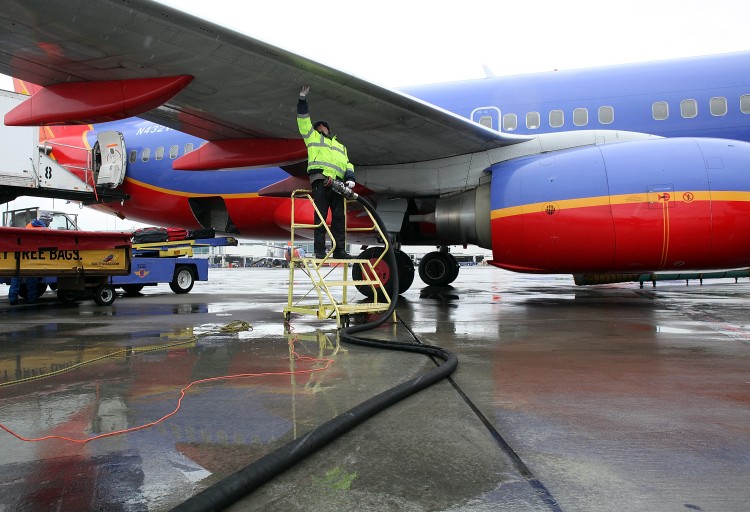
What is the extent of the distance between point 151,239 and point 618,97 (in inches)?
462

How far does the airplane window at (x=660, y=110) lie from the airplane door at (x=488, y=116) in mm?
2365

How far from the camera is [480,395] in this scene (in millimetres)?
2572

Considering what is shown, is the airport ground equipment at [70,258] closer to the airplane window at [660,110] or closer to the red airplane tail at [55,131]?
the red airplane tail at [55,131]

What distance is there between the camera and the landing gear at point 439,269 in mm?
12539

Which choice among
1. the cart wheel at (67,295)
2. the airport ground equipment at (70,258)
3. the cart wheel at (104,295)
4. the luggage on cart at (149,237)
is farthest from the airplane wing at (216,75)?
the luggage on cart at (149,237)

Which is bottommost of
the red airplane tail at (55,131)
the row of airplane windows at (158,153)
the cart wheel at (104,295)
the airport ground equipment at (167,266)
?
the cart wheel at (104,295)

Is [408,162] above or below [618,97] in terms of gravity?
below

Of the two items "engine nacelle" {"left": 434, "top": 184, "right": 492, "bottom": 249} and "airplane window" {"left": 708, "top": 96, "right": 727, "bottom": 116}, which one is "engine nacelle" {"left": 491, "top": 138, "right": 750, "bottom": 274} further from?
"airplane window" {"left": 708, "top": 96, "right": 727, "bottom": 116}

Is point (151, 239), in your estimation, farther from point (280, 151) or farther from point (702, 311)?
point (702, 311)

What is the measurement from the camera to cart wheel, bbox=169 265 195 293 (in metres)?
11.6

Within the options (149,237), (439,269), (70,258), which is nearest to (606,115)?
(439,269)

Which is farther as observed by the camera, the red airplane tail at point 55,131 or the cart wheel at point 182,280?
the cart wheel at point 182,280

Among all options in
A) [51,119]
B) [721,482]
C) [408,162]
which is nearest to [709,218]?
[408,162]

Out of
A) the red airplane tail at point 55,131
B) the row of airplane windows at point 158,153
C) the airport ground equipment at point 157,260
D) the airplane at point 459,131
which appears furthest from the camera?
the red airplane tail at point 55,131
